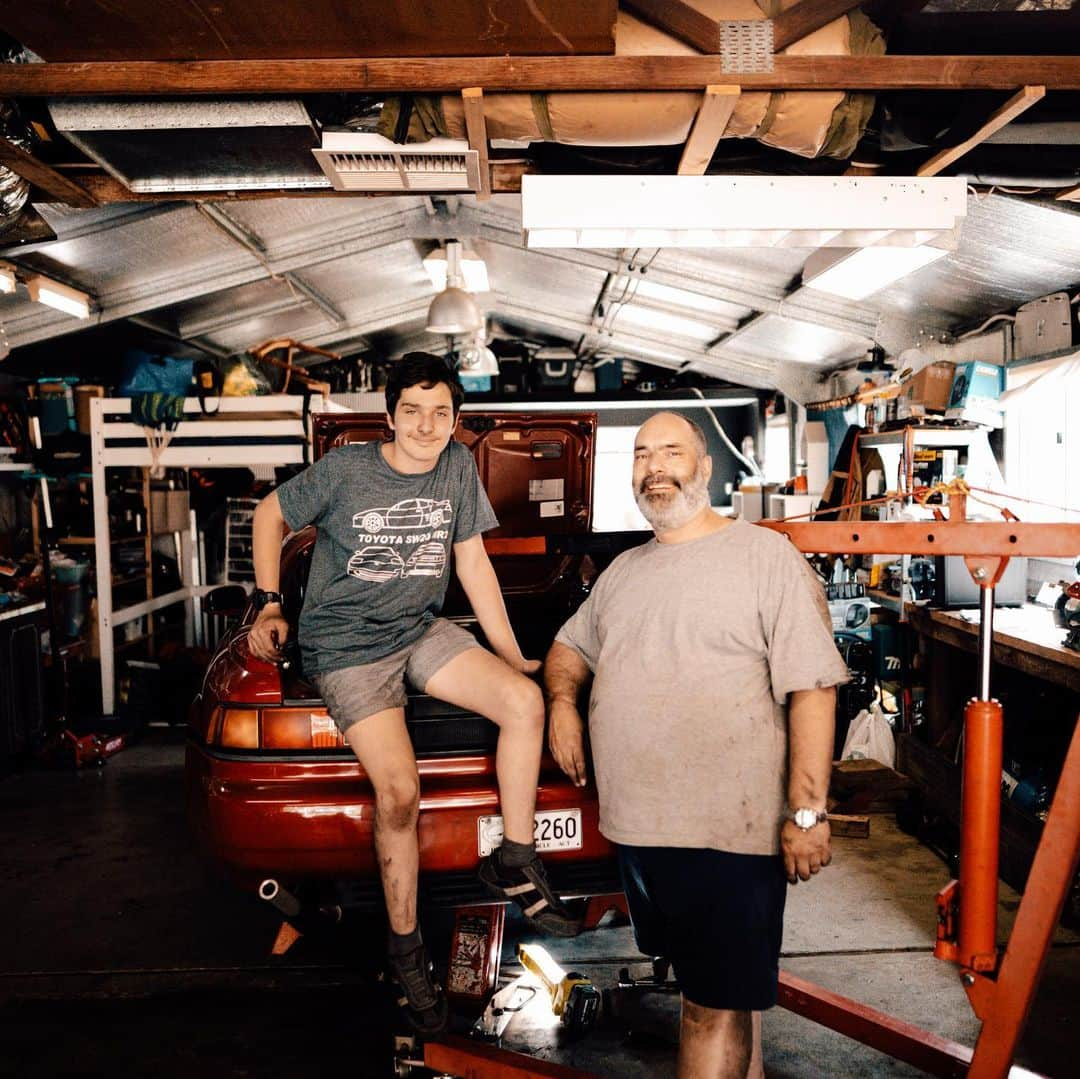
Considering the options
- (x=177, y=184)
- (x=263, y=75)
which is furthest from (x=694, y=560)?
(x=177, y=184)

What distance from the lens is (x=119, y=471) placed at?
28.2 feet

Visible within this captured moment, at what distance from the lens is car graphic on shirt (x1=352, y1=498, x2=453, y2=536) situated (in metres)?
2.90

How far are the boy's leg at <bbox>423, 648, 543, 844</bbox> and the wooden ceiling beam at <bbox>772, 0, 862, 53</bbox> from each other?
7.53ft

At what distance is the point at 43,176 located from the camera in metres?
3.36

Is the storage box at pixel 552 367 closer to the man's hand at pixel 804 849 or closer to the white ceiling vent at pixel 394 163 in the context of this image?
the white ceiling vent at pixel 394 163

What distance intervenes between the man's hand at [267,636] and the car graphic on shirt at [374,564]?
0.99 ft

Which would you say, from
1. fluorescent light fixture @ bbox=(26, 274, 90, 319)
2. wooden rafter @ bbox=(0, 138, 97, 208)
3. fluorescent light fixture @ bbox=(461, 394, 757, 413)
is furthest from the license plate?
fluorescent light fixture @ bbox=(461, 394, 757, 413)

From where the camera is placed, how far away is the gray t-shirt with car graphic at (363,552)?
288 centimetres

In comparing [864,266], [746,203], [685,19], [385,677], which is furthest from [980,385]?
[385,677]

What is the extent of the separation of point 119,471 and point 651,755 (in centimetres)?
792

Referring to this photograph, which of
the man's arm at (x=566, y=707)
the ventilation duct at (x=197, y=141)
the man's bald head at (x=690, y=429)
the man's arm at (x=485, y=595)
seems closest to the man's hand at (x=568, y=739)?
the man's arm at (x=566, y=707)

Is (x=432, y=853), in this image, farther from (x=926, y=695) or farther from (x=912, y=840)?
(x=926, y=695)

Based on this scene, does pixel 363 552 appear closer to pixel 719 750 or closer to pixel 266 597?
pixel 266 597

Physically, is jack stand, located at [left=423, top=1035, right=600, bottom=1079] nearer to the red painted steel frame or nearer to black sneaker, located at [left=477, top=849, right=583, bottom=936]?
black sneaker, located at [left=477, top=849, right=583, bottom=936]
